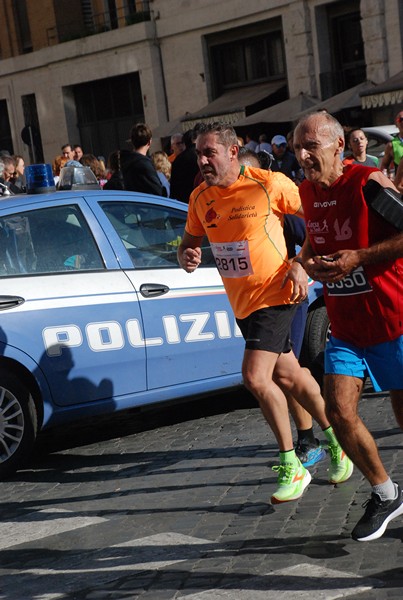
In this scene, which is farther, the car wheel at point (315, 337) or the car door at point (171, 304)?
the car wheel at point (315, 337)

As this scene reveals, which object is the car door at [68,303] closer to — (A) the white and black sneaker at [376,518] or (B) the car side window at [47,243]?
(B) the car side window at [47,243]

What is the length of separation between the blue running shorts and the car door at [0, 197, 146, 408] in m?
2.50

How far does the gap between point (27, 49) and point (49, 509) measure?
123 ft

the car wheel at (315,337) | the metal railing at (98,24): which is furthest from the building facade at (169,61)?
the car wheel at (315,337)

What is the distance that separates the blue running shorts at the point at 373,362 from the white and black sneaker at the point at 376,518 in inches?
18.7

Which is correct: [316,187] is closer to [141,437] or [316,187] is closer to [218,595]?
[218,595]

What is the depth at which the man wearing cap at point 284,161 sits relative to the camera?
48.9ft

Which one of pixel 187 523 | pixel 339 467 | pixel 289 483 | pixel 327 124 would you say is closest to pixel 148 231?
pixel 339 467

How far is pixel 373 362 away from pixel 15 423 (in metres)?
2.81

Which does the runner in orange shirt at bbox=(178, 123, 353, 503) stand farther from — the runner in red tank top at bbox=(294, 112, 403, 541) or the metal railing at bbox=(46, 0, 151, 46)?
the metal railing at bbox=(46, 0, 151, 46)

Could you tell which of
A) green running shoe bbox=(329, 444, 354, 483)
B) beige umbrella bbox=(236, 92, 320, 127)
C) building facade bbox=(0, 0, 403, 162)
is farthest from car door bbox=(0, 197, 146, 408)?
beige umbrella bbox=(236, 92, 320, 127)

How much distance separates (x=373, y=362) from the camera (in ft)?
16.6

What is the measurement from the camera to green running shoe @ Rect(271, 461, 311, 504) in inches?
231

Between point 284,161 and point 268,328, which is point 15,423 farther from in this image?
point 284,161
